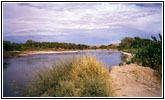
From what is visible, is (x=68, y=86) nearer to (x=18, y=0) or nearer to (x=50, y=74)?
(x=50, y=74)

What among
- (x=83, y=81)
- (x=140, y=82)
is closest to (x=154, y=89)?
(x=140, y=82)

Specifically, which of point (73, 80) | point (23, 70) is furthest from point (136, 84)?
point (23, 70)

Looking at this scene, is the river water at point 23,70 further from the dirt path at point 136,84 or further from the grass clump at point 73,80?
the dirt path at point 136,84

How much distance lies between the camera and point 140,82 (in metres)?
5.57

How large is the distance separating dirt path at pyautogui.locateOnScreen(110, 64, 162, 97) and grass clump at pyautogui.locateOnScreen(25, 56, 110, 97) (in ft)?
1.49

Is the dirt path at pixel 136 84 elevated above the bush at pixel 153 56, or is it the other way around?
the bush at pixel 153 56

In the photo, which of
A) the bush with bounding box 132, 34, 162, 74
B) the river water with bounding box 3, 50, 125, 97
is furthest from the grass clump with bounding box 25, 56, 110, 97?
the bush with bounding box 132, 34, 162, 74

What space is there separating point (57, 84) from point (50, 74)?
41cm

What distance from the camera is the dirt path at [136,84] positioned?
4512mm

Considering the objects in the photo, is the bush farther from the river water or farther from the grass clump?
Answer: the grass clump

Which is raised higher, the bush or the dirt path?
the bush

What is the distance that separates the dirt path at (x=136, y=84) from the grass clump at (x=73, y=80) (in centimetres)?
45

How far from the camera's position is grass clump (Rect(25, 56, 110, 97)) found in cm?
410

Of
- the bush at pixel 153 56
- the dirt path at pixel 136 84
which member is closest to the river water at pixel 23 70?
the dirt path at pixel 136 84
